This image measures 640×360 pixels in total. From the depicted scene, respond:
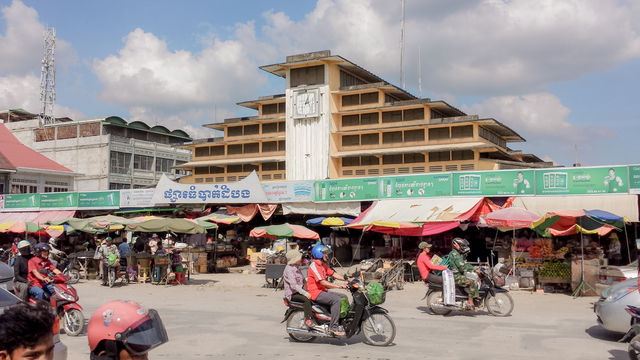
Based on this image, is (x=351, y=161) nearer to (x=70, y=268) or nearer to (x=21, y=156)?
(x=70, y=268)

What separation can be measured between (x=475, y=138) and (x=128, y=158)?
33.0 meters

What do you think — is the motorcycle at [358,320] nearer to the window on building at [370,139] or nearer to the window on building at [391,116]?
the window on building at [391,116]

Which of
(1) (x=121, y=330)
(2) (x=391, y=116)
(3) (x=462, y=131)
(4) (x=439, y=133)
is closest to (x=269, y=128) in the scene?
(2) (x=391, y=116)

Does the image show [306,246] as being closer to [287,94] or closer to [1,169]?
[287,94]

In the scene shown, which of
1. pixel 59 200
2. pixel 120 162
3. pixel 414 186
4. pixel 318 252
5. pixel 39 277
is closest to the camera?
pixel 318 252

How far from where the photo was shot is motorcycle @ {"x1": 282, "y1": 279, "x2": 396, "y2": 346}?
9172 mm

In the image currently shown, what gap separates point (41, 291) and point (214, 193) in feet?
69.8

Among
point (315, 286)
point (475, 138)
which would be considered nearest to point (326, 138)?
point (475, 138)

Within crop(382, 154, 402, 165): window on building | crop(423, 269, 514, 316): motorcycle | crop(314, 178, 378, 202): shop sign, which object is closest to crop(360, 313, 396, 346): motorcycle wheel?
crop(423, 269, 514, 316): motorcycle

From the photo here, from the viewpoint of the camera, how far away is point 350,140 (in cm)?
3969

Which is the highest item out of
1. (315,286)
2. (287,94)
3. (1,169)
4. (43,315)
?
(287,94)

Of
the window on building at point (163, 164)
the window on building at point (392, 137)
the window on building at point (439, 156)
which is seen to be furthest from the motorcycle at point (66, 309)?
the window on building at point (163, 164)

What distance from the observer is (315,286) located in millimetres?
9289

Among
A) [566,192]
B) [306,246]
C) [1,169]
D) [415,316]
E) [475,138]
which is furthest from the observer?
[1,169]
